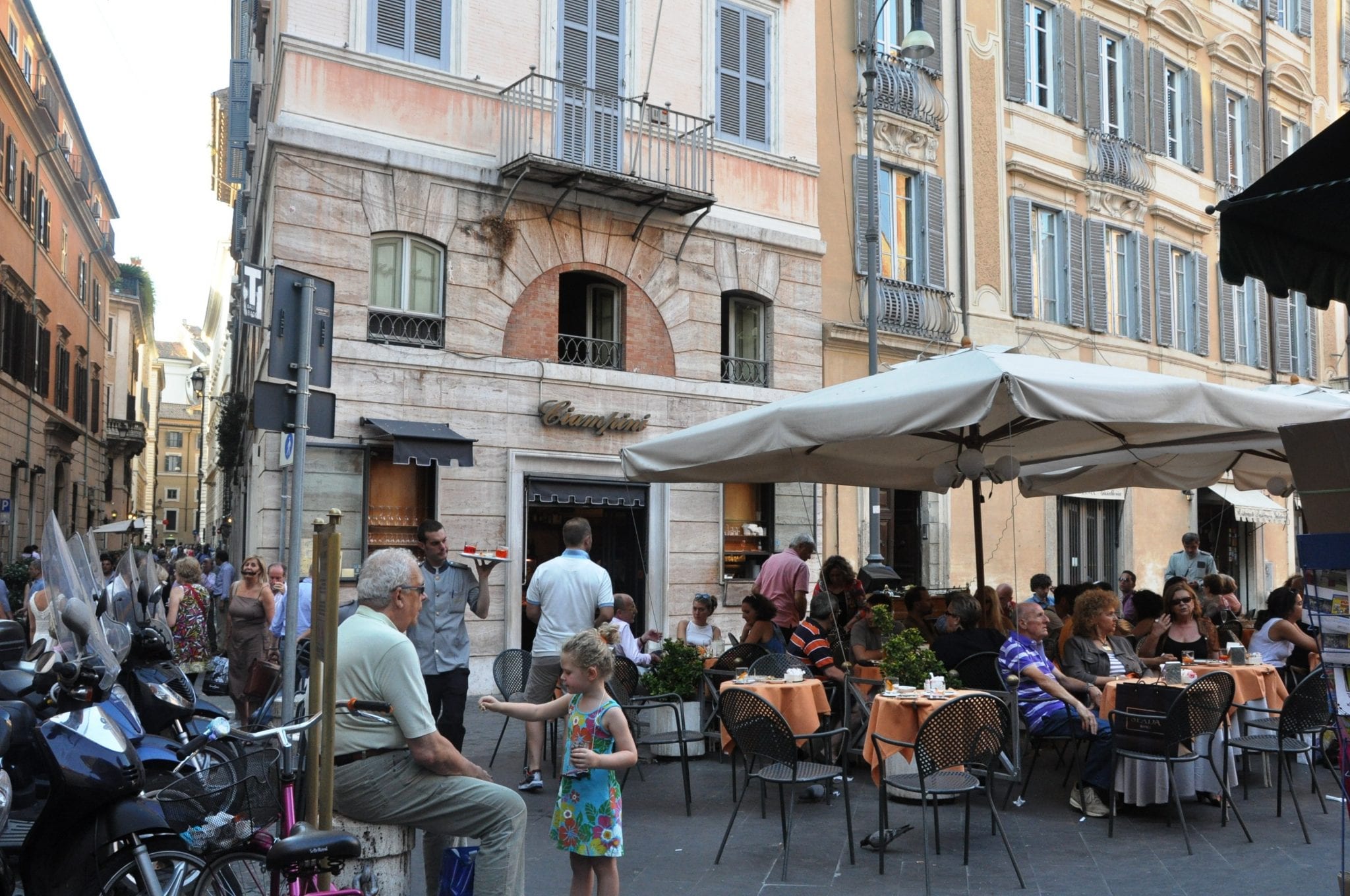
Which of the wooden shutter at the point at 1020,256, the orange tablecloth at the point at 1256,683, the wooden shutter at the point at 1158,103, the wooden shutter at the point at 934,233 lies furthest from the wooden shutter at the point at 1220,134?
the orange tablecloth at the point at 1256,683

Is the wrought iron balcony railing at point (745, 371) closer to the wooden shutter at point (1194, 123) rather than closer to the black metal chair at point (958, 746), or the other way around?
the black metal chair at point (958, 746)

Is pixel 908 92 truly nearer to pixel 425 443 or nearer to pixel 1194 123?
pixel 1194 123

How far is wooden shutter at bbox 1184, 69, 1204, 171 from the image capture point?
23.2 m

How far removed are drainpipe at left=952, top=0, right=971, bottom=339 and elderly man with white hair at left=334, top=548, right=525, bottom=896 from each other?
50.9 ft

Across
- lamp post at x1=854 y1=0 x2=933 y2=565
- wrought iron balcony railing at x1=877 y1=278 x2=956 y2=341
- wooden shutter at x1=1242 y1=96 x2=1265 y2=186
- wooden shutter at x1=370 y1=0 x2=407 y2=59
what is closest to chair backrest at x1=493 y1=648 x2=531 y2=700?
lamp post at x1=854 y1=0 x2=933 y2=565

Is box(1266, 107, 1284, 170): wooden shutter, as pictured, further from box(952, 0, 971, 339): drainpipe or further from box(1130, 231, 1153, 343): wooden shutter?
box(952, 0, 971, 339): drainpipe

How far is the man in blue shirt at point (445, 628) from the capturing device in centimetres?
804

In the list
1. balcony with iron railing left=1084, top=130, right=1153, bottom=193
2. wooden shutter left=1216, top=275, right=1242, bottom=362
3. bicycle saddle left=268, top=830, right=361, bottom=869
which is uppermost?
balcony with iron railing left=1084, top=130, right=1153, bottom=193

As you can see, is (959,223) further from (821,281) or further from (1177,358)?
(1177,358)

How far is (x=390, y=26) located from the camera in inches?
553

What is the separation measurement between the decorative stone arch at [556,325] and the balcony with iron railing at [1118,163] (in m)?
9.27

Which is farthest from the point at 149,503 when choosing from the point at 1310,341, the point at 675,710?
the point at 675,710

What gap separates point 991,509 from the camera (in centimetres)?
1936

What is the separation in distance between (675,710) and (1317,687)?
165 inches
